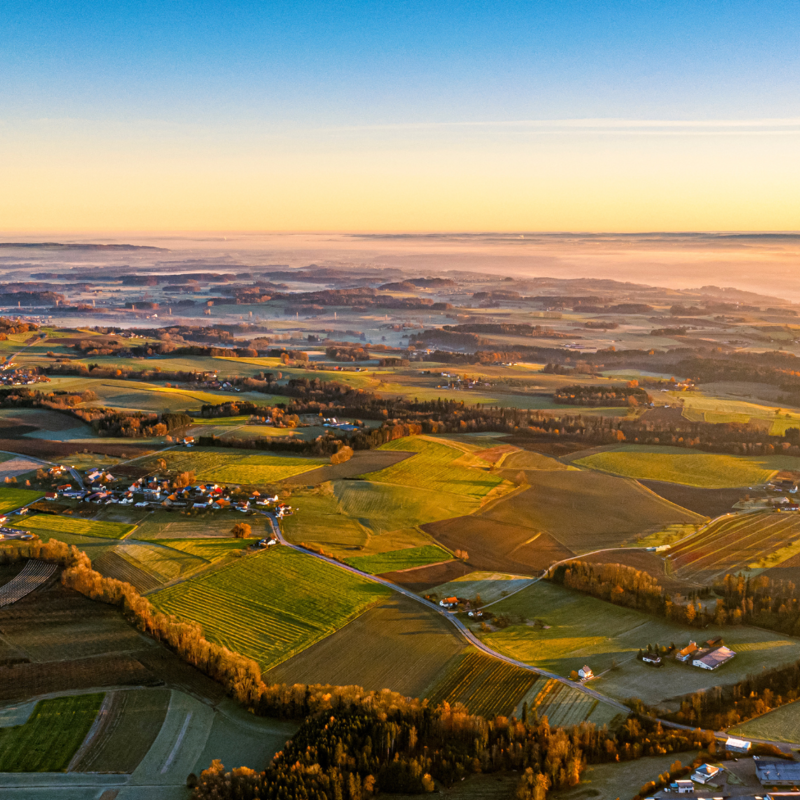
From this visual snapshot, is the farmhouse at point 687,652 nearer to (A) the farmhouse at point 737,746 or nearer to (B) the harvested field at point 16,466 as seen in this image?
(A) the farmhouse at point 737,746

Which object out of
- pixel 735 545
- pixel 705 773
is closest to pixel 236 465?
pixel 735 545

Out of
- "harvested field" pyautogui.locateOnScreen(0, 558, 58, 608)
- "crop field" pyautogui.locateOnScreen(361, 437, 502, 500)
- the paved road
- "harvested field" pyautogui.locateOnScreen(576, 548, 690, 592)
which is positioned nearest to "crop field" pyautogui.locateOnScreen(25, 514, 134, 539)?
"harvested field" pyautogui.locateOnScreen(0, 558, 58, 608)

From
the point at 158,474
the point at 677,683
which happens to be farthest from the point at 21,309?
the point at 677,683

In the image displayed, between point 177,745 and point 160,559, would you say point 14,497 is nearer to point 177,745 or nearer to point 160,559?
point 160,559

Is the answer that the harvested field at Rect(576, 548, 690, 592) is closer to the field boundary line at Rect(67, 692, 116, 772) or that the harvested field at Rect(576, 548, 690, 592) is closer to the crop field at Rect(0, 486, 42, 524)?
the field boundary line at Rect(67, 692, 116, 772)

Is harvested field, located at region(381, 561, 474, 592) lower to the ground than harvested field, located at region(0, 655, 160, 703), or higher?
lower

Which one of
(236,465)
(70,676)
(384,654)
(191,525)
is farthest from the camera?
(236,465)
